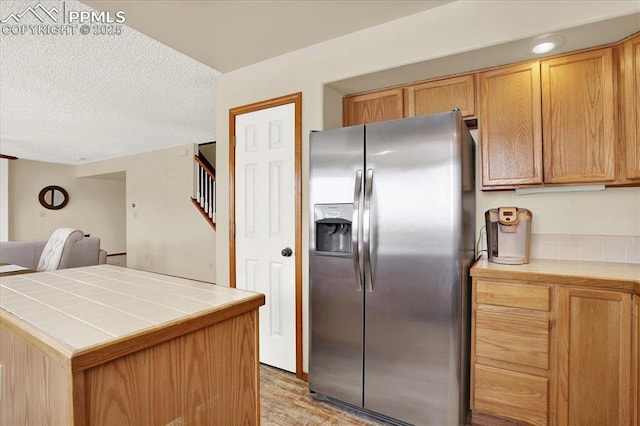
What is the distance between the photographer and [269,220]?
2527mm

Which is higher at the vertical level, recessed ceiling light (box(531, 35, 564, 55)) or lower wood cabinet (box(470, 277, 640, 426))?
recessed ceiling light (box(531, 35, 564, 55))

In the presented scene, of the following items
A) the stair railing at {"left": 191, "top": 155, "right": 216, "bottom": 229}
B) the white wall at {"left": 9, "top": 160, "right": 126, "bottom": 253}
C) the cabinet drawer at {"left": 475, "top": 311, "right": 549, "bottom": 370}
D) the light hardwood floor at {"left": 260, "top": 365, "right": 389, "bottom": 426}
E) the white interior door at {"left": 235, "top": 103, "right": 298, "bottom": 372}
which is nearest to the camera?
the cabinet drawer at {"left": 475, "top": 311, "right": 549, "bottom": 370}

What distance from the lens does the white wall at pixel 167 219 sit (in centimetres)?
557

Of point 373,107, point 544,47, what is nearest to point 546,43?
point 544,47

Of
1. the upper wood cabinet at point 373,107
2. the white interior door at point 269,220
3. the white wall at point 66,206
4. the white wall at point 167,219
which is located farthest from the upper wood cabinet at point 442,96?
Result: the white wall at point 66,206

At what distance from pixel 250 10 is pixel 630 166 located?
2.34 m

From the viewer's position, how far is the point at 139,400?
0.76 metres

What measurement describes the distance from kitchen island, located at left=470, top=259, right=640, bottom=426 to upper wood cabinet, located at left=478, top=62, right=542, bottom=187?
0.60 metres

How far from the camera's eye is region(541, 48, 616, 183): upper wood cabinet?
1.75 meters

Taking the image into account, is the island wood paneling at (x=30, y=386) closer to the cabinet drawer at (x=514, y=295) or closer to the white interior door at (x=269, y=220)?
the white interior door at (x=269, y=220)

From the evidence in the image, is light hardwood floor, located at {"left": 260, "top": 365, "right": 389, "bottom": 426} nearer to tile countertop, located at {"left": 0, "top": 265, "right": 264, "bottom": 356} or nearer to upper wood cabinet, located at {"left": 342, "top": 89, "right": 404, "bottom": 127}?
tile countertop, located at {"left": 0, "top": 265, "right": 264, "bottom": 356}

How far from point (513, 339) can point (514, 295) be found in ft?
0.77

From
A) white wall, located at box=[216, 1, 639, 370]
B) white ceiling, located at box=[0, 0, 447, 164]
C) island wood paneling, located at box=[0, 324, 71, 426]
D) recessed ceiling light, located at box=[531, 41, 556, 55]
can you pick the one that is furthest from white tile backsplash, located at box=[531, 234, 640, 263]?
island wood paneling, located at box=[0, 324, 71, 426]

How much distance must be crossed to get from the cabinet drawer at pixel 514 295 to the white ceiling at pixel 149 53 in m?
1.68
